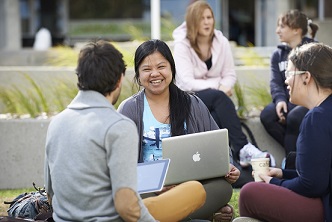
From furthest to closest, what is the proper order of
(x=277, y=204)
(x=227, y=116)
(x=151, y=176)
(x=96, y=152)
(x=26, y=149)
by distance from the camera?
1. (x=26, y=149)
2. (x=227, y=116)
3. (x=277, y=204)
4. (x=151, y=176)
5. (x=96, y=152)

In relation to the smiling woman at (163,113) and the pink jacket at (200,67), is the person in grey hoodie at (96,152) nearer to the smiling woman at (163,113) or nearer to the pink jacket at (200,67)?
the smiling woman at (163,113)

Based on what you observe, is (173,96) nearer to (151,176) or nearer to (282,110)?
(151,176)

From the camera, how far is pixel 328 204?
5031 millimetres

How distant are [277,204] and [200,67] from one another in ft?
10.0

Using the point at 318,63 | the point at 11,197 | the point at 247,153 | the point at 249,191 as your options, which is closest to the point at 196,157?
the point at 249,191

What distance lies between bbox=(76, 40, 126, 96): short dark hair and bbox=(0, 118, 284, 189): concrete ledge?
407cm

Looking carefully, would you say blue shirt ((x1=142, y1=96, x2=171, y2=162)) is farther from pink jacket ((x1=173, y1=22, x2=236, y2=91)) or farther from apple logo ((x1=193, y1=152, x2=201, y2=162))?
pink jacket ((x1=173, y1=22, x2=236, y2=91))

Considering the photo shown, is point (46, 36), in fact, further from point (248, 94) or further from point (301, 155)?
point (301, 155)

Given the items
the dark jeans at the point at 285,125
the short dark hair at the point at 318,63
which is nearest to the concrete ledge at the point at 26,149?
the dark jeans at the point at 285,125

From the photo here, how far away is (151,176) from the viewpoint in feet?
15.7

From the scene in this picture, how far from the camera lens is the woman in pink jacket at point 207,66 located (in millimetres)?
7660

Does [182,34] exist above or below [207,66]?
above

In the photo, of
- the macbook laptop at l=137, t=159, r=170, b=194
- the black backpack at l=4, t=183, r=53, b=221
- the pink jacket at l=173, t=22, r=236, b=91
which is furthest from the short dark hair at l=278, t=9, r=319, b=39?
the macbook laptop at l=137, t=159, r=170, b=194

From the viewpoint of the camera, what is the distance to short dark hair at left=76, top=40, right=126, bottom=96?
4.30 metres
